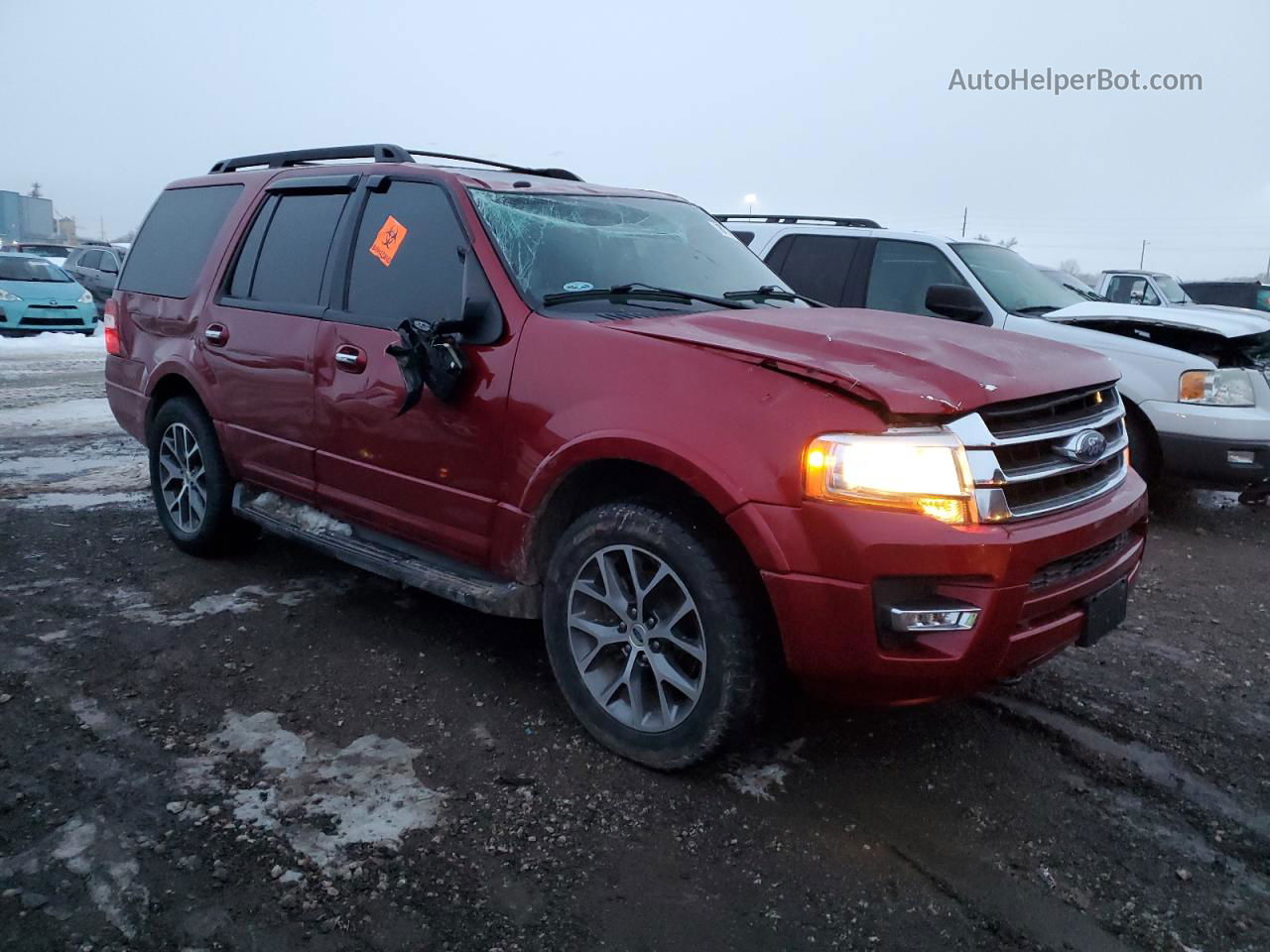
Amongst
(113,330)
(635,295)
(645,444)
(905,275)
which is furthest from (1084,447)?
(113,330)

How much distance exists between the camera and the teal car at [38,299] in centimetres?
1669

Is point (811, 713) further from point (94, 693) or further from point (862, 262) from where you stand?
point (862, 262)

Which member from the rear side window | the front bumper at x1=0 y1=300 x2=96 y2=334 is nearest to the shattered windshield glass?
the rear side window

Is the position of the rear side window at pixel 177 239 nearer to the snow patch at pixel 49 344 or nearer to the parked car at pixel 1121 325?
the parked car at pixel 1121 325

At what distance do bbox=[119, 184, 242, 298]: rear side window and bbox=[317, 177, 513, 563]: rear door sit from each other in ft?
4.27

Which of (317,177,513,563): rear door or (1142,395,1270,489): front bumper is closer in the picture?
(317,177,513,563): rear door

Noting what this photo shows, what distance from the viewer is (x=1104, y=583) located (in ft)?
9.93

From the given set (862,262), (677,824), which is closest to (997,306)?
(862,262)

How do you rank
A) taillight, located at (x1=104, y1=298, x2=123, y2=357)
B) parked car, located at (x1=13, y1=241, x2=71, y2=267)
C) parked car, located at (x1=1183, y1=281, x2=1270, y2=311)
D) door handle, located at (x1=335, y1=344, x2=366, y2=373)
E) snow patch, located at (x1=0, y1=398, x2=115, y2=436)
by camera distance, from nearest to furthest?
1. door handle, located at (x1=335, y1=344, x2=366, y2=373)
2. taillight, located at (x1=104, y1=298, x2=123, y2=357)
3. snow patch, located at (x1=0, y1=398, x2=115, y2=436)
4. parked car, located at (x1=1183, y1=281, x2=1270, y2=311)
5. parked car, located at (x1=13, y1=241, x2=71, y2=267)

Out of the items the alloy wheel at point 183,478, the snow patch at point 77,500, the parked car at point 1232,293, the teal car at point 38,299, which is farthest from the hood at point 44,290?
the parked car at point 1232,293

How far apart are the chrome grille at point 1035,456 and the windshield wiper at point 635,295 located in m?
1.25

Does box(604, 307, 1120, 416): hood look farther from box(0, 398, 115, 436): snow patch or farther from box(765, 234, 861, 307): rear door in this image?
box(0, 398, 115, 436): snow patch

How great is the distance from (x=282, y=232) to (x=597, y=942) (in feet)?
11.3

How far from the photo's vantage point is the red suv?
8.70 feet
